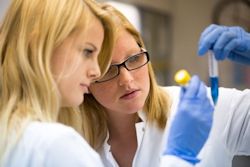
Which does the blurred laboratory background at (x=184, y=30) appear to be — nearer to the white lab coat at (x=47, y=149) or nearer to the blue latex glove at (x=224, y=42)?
the blue latex glove at (x=224, y=42)

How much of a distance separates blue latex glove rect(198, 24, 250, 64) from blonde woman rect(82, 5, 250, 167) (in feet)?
0.62

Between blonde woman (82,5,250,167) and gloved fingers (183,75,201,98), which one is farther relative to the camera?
blonde woman (82,5,250,167)

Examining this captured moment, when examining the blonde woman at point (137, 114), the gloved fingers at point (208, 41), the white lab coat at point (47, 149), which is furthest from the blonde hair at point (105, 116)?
the white lab coat at point (47, 149)

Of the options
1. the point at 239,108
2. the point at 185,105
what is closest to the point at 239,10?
the point at 239,108

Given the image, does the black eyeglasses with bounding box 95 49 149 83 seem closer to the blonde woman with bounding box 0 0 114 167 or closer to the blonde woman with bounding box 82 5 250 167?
the blonde woman with bounding box 82 5 250 167

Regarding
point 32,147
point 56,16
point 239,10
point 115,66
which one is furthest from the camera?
point 239,10

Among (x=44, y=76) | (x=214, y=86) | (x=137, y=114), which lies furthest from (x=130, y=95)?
(x=44, y=76)

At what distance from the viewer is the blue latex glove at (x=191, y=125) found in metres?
1.12

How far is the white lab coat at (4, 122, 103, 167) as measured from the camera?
3.26ft

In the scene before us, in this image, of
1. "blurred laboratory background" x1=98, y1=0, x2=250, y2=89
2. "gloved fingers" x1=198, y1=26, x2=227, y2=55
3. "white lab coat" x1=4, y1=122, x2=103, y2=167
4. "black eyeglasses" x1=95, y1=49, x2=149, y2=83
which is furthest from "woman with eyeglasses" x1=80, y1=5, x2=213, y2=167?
"blurred laboratory background" x1=98, y1=0, x2=250, y2=89

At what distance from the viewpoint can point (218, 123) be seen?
1538mm

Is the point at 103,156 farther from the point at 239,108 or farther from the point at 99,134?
the point at 239,108

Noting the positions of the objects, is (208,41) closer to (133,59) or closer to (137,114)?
(133,59)

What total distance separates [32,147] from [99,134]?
2.21 feet
